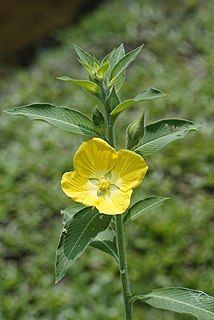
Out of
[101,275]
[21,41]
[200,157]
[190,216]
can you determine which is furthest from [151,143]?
[21,41]

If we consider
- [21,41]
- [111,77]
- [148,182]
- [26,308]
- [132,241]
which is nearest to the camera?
[111,77]

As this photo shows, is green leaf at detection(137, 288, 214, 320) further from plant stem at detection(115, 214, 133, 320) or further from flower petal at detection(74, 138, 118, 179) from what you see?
flower petal at detection(74, 138, 118, 179)

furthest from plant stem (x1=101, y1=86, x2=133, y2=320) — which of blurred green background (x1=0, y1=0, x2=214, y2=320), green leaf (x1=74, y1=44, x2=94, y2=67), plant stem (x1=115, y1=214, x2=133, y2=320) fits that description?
blurred green background (x1=0, y1=0, x2=214, y2=320)

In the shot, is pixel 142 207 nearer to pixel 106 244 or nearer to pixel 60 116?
pixel 106 244

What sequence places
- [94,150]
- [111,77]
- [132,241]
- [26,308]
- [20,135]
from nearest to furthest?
[94,150] < [111,77] < [26,308] < [132,241] < [20,135]

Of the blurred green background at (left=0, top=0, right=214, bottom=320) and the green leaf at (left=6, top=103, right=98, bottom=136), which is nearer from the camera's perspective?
the green leaf at (left=6, top=103, right=98, bottom=136)

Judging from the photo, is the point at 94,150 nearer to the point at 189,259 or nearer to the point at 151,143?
the point at 151,143
